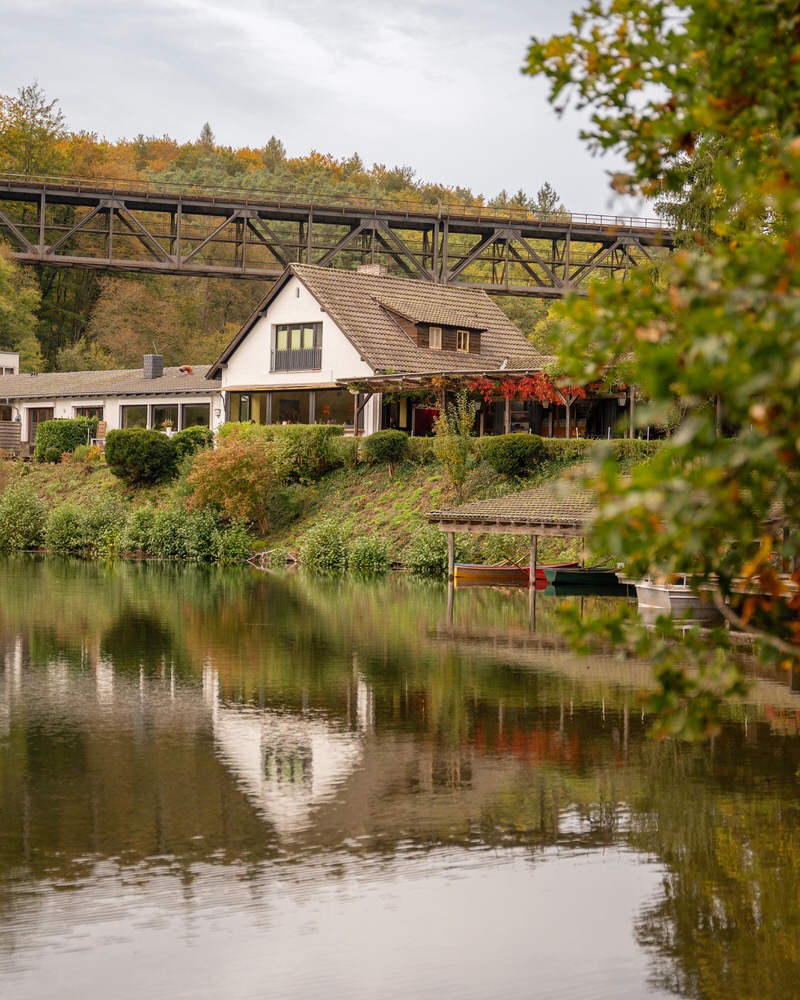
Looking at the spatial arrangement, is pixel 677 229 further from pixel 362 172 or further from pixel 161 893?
pixel 362 172

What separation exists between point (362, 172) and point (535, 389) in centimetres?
7165

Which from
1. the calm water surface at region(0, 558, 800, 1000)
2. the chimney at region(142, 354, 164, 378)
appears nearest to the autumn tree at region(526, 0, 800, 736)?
the calm water surface at region(0, 558, 800, 1000)

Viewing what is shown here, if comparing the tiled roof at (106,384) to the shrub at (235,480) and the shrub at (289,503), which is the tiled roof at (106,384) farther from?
A: the shrub at (235,480)

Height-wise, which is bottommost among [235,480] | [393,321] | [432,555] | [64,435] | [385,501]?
[432,555]

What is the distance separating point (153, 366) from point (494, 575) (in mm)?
33004

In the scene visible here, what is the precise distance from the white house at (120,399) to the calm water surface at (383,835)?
1638 inches

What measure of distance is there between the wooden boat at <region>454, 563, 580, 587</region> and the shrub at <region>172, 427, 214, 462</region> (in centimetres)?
1956

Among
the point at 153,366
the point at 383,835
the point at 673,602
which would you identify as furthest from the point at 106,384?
the point at 383,835

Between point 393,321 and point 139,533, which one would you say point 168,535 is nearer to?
point 139,533

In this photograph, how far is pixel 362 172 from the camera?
393 ft

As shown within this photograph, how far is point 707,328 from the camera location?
15.4 ft

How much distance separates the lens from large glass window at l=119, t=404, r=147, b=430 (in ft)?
233

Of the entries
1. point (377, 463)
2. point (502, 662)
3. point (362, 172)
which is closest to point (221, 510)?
point (377, 463)

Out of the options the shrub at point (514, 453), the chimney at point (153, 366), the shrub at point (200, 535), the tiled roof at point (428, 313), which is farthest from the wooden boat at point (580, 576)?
the chimney at point (153, 366)
